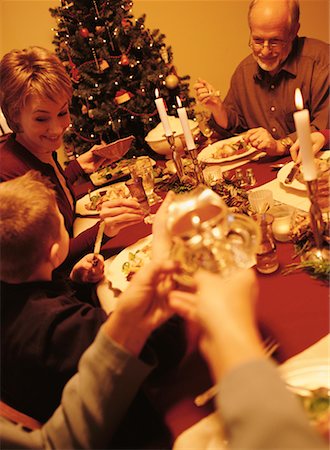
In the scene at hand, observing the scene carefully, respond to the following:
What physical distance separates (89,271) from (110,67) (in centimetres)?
218

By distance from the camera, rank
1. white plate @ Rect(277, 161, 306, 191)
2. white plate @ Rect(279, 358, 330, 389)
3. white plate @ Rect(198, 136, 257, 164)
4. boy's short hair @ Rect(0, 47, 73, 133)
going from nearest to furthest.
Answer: white plate @ Rect(279, 358, 330, 389) < white plate @ Rect(277, 161, 306, 191) < boy's short hair @ Rect(0, 47, 73, 133) < white plate @ Rect(198, 136, 257, 164)

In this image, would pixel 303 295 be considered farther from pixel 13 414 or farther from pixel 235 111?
pixel 235 111

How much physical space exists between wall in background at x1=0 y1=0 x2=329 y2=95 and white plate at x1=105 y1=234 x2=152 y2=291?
2952 mm

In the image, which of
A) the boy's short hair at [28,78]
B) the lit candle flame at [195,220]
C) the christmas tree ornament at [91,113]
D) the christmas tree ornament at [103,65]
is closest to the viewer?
the lit candle flame at [195,220]

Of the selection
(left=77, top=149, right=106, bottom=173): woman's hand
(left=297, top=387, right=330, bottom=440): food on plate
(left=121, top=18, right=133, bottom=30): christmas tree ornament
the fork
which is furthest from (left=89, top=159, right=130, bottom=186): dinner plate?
(left=297, top=387, right=330, bottom=440): food on plate

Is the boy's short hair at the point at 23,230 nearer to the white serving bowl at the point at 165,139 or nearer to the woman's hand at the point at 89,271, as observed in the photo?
the woman's hand at the point at 89,271

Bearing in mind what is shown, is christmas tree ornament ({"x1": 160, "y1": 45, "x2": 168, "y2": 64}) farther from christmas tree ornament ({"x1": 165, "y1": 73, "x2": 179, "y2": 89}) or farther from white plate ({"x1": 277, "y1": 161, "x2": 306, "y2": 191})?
white plate ({"x1": 277, "y1": 161, "x2": 306, "y2": 191})

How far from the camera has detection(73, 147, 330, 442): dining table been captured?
29.8 inches

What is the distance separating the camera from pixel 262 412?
487 millimetres

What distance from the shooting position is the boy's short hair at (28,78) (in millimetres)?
1649

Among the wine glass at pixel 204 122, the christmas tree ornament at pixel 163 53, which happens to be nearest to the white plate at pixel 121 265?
the wine glass at pixel 204 122

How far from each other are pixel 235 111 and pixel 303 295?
1.69 meters

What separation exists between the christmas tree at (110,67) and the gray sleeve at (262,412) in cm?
277

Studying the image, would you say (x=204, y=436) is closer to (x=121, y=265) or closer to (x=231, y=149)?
(x=121, y=265)
